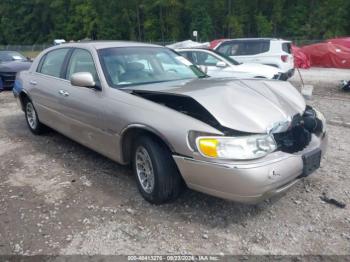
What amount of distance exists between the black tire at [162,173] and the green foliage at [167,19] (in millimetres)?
43129

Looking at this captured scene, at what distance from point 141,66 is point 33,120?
2.76 metres

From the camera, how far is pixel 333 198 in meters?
3.56

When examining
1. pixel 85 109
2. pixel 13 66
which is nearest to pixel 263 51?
pixel 13 66

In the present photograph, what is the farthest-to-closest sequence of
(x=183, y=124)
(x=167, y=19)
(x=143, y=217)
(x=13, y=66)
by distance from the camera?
(x=167, y=19), (x=13, y=66), (x=143, y=217), (x=183, y=124)

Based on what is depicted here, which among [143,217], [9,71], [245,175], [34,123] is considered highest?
[245,175]

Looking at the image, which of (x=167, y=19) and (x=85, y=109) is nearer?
(x=85, y=109)

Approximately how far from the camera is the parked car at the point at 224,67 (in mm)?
9280

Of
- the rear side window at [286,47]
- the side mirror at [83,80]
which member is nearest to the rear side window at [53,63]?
the side mirror at [83,80]

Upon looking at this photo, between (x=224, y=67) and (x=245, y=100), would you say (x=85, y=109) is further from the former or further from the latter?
(x=224, y=67)

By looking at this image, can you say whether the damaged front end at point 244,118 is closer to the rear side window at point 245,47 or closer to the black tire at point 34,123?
the black tire at point 34,123

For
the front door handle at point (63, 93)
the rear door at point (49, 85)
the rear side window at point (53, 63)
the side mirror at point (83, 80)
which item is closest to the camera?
the side mirror at point (83, 80)

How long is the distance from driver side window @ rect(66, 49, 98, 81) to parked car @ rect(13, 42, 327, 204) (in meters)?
0.01

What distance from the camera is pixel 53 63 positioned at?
5191mm

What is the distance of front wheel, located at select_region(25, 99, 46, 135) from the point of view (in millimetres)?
5830
